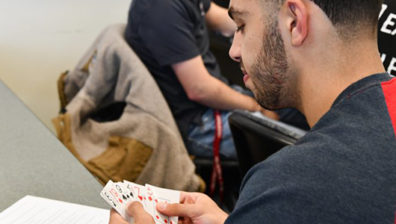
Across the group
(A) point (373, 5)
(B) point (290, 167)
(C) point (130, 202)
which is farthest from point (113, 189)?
(A) point (373, 5)

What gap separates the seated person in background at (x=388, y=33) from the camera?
1174 millimetres

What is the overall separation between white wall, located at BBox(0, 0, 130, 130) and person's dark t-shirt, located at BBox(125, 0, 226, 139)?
0.62 meters

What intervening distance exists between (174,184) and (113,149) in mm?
251

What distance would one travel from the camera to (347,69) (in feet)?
2.39

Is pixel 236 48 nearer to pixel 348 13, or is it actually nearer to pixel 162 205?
pixel 348 13

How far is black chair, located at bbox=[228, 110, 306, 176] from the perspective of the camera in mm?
1088

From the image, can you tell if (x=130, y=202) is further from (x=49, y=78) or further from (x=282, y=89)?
(x=49, y=78)

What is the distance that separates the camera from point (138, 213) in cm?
79

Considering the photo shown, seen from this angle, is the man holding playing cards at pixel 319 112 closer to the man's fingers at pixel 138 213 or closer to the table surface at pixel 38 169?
the man's fingers at pixel 138 213

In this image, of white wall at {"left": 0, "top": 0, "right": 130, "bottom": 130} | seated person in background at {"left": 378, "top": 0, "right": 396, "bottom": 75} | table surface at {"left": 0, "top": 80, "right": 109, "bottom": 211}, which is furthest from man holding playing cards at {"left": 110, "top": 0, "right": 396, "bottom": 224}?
white wall at {"left": 0, "top": 0, "right": 130, "bottom": 130}

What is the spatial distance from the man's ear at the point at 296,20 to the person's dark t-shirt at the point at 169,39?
717mm

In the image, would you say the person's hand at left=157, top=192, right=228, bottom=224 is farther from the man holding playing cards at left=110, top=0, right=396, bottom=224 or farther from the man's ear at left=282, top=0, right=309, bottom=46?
the man's ear at left=282, top=0, right=309, bottom=46

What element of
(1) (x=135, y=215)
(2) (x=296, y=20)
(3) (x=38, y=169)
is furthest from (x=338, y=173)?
(3) (x=38, y=169)

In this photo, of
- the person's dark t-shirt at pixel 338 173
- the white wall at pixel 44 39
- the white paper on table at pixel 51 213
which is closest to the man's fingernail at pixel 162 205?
the white paper on table at pixel 51 213
